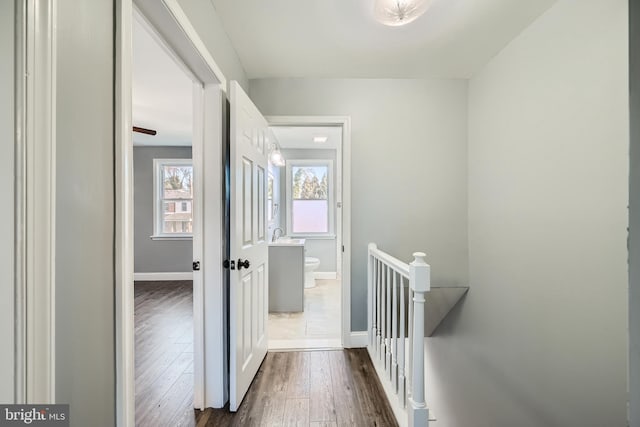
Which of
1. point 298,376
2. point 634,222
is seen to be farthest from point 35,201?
point 298,376

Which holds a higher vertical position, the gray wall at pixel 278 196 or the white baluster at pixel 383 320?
the gray wall at pixel 278 196

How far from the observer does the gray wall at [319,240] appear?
17.2ft

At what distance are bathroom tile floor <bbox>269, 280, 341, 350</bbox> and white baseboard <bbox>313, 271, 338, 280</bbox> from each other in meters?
1.08

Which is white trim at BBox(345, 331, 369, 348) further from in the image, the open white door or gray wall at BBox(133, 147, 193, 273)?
gray wall at BBox(133, 147, 193, 273)

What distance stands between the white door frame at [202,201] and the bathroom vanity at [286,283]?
167 centimetres

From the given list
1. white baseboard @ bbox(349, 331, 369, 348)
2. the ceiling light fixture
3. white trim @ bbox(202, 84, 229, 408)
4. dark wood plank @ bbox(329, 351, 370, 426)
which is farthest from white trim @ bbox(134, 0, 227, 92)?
the ceiling light fixture

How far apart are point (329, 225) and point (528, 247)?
3.63m

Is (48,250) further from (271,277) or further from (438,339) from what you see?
(438,339)

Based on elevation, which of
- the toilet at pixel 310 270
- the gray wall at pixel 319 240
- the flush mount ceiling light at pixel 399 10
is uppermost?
the flush mount ceiling light at pixel 399 10

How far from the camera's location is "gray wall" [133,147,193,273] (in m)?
5.00

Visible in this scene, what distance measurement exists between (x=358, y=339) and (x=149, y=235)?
428cm

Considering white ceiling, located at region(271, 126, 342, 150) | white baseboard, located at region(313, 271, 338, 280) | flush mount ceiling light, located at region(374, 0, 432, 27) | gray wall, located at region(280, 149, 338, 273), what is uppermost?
white ceiling, located at region(271, 126, 342, 150)

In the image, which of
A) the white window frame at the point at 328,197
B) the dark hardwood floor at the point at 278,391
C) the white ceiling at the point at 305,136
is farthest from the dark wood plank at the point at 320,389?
the white window frame at the point at 328,197

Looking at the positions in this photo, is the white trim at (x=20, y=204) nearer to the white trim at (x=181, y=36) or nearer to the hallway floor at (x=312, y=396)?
the white trim at (x=181, y=36)
